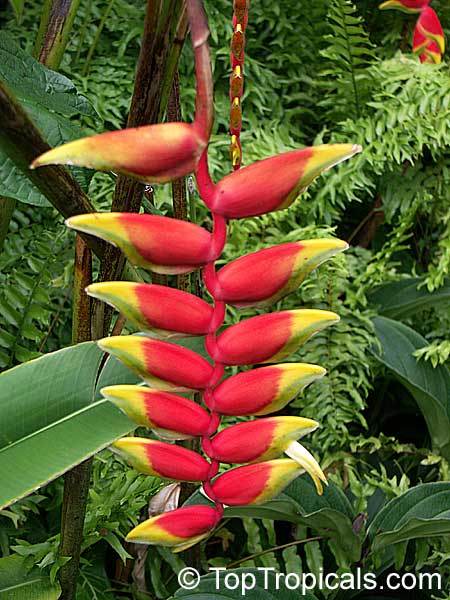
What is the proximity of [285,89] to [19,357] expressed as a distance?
0.71 m

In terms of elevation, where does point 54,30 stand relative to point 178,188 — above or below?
above

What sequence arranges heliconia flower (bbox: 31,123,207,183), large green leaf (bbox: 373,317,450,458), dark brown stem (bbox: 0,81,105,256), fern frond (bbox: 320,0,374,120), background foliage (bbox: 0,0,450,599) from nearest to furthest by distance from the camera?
heliconia flower (bbox: 31,123,207,183) → dark brown stem (bbox: 0,81,105,256) → background foliage (bbox: 0,0,450,599) → large green leaf (bbox: 373,317,450,458) → fern frond (bbox: 320,0,374,120)

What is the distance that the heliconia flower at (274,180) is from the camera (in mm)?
308

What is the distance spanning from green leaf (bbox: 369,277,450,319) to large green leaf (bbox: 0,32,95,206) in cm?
77

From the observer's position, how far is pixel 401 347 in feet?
3.80

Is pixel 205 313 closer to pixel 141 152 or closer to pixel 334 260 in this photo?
pixel 141 152

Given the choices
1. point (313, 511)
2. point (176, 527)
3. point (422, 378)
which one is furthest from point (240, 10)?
point (422, 378)

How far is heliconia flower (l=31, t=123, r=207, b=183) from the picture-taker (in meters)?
0.29

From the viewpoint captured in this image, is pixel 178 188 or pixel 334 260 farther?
pixel 334 260

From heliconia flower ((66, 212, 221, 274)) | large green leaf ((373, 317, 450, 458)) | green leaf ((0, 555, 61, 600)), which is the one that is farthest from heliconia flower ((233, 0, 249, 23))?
large green leaf ((373, 317, 450, 458))

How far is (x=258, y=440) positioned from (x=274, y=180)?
12 centimetres

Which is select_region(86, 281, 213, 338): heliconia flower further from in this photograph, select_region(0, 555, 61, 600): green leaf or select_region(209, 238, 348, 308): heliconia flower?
select_region(0, 555, 61, 600): green leaf

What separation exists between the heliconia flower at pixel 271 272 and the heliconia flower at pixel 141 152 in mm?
52

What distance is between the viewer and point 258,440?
0.35 meters
